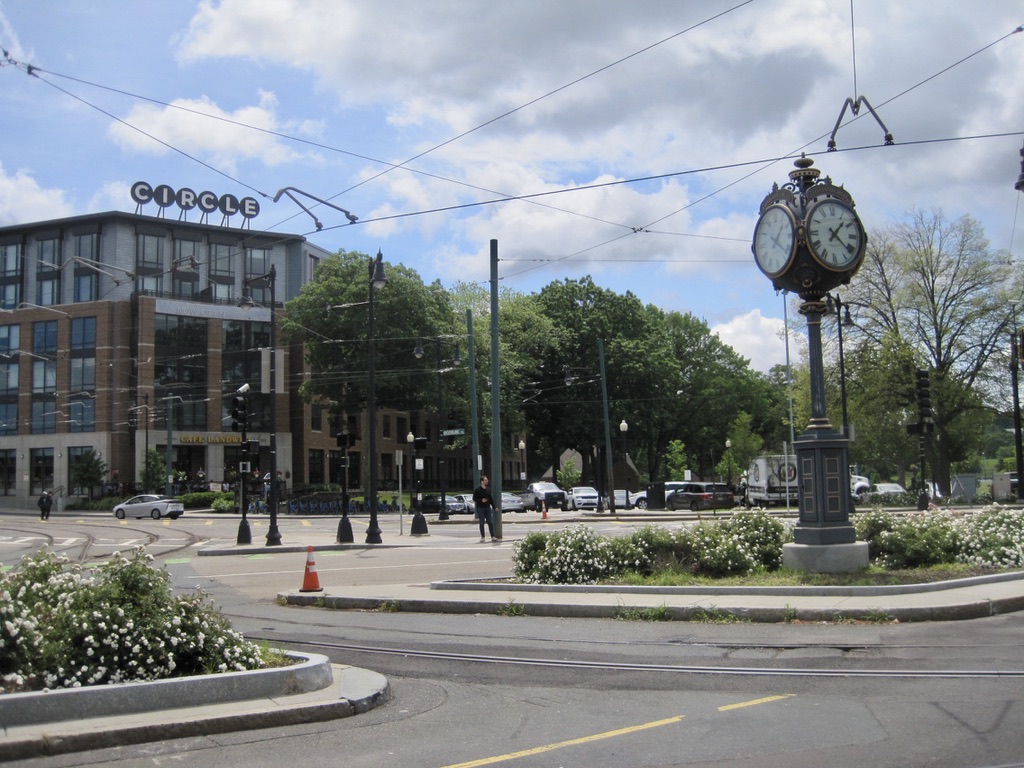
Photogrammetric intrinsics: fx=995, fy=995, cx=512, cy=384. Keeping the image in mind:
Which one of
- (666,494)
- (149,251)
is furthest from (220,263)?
(666,494)

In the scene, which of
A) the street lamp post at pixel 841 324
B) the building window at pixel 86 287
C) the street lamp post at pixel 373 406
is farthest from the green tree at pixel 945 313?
the building window at pixel 86 287

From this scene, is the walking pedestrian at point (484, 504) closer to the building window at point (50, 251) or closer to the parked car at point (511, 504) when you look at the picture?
the parked car at point (511, 504)

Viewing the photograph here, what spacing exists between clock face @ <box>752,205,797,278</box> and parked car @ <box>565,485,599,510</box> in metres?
45.8

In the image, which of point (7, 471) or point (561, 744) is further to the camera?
point (7, 471)

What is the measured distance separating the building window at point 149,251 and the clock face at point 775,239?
62072mm

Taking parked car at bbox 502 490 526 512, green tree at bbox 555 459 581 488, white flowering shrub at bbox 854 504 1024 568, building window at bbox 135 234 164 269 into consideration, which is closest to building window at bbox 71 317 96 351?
building window at bbox 135 234 164 269

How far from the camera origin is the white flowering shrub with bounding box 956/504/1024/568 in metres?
15.8

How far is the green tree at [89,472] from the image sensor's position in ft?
212

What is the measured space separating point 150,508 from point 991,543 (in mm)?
49065

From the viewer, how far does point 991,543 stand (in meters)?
16.2

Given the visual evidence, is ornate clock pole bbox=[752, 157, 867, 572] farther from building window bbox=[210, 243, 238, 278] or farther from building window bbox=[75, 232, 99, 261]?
building window bbox=[75, 232, 99, 261]

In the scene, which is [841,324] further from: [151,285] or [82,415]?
[82,415]

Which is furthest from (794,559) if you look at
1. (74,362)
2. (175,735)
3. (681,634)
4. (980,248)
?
(74,362)

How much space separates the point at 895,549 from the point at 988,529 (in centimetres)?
250
